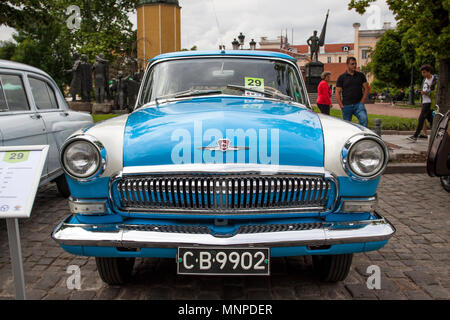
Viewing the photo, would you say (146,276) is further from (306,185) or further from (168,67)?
(168,67)

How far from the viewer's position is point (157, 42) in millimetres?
42312

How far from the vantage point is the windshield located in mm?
3885

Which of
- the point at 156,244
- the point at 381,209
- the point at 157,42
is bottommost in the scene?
the point at 381,209

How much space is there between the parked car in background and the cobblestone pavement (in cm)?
99

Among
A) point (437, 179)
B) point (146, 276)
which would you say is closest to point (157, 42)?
point (437, 179)

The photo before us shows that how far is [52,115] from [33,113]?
1.57 feet

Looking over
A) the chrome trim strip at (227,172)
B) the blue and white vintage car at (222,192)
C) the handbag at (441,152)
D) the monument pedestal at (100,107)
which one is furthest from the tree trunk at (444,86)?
the monument pedestal at (100,107)

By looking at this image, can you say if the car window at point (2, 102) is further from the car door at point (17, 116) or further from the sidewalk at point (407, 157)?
the sidewalk at point (407, 157)

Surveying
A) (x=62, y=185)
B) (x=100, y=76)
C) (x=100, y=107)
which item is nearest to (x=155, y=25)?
(x=100, y=76)

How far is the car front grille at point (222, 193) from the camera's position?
2609 millimetres

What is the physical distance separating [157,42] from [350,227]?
1657 inches

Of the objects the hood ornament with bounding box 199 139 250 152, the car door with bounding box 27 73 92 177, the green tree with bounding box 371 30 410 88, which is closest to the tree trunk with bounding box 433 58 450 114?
the car door with bounding box 27 73 92 177

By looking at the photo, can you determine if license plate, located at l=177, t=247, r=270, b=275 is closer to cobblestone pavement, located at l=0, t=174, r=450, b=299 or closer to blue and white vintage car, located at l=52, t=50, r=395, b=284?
blue and white vintage car, located at l=52, t=50, r=395, b=284

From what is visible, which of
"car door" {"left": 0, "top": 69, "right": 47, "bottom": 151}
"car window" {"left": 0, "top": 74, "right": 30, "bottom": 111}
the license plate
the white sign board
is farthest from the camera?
"car window" {"left": 0, "top": 74, "right": 30, "bottom": 111}
